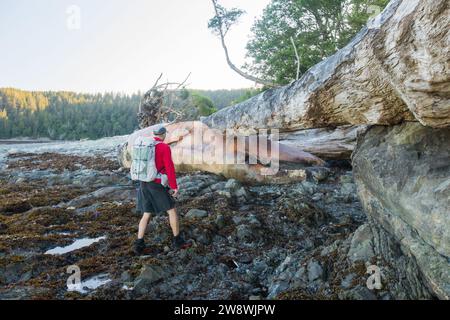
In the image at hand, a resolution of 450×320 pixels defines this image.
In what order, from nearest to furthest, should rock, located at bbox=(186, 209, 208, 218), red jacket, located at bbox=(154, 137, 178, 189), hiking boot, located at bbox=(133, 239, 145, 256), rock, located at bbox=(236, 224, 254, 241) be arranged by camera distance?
hiking boot, located at bbox=(133, 239, 145, 256), red jacket, located at bbox=(154, 137, 178, 189), rock, located at bbox=(236, 224, 254, 241), rock, located at bbox=(186, 209, 208, 218)

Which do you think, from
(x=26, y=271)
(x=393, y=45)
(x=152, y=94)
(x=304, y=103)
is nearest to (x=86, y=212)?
(x=26, y=271)


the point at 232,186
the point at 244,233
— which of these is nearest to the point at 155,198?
the point at 244,233

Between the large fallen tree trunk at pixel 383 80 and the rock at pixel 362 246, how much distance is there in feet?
4.79

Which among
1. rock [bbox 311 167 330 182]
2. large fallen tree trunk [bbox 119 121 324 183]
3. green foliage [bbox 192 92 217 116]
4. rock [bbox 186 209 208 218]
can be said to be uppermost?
green foliage [bbox 192 92 217 116]

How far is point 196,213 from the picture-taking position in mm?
6840

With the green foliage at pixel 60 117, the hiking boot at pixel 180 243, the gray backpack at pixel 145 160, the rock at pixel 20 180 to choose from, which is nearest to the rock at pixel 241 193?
the hiking boot at pixel 180 243

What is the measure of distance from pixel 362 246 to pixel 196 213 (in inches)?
127

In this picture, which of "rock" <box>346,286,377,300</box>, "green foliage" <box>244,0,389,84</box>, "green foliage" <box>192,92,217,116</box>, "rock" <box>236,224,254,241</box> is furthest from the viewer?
"green foliage" <box>192,92,217,116</box>

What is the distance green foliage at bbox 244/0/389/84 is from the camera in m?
18.8

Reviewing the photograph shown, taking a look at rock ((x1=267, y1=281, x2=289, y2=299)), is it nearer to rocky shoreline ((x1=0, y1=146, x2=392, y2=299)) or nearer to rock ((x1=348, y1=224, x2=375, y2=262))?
rocky shoreline ((x1=0, y1=146, x2=392, y2=299))

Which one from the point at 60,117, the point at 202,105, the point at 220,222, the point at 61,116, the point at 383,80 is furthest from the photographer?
the point at 61,116

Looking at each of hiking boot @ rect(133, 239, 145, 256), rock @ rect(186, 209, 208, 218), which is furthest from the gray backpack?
rock @ rect(186, 209, 208, 218)

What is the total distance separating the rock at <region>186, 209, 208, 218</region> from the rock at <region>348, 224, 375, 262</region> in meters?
2.92

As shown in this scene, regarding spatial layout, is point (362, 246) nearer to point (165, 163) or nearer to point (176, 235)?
point (176, 235)
